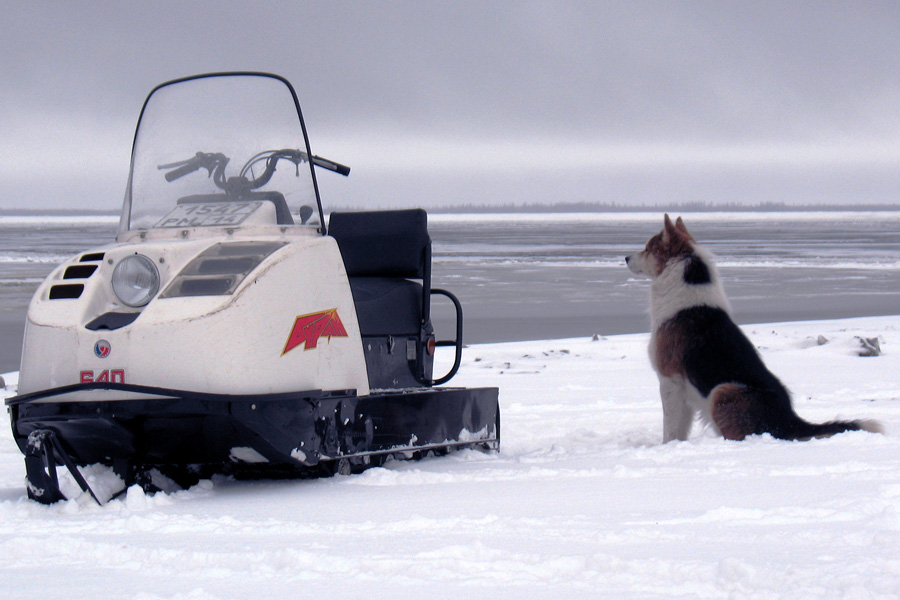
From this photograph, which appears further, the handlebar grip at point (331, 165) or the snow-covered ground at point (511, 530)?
the handlebar grip at point (331, 165)

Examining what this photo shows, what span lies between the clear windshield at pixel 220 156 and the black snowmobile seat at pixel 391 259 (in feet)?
2.39

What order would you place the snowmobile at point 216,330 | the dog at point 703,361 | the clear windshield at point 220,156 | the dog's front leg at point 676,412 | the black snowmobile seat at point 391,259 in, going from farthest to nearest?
1. the dog's front leg at point 676,412
2. the dog at point 703,361
3. the black snowmobile seat at point 391,259
4. the clear windshield at point 220,156
5. the snowmobile at point 216,330

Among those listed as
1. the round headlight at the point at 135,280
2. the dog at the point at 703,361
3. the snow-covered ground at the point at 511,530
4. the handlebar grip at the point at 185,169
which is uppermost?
the handlebar grip at the point at 185,169

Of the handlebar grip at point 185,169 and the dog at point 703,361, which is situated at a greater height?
the handlebar grip at point 185,169

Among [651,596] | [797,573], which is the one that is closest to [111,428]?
[651,596]

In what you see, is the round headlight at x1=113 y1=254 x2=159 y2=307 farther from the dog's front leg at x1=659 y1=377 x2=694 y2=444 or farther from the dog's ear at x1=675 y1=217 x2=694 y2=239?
the dog's ear at x1=675 y1=217 x2=694 y2=239

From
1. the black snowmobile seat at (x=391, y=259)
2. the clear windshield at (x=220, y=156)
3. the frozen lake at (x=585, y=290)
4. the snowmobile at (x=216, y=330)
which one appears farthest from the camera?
the frozen lake at (x=585, y=290)

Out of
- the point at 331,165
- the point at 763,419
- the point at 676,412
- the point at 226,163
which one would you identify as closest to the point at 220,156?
the point at 226,163

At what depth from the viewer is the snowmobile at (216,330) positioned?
3170 mm

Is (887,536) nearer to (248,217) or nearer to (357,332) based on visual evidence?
(357,332)

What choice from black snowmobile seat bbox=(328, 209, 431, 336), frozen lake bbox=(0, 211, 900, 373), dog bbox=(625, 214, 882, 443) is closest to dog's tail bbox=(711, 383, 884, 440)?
dog bbox=(625, 214, 882, 443)

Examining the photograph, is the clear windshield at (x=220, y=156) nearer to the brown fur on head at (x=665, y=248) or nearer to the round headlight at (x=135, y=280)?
the round headlight at (x=135, y=280)

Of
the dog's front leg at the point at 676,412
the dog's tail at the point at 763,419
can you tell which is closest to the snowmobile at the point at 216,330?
the dog's front leg at the point at 676,412

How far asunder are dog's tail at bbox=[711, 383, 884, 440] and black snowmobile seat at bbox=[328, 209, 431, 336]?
1.59 metres
